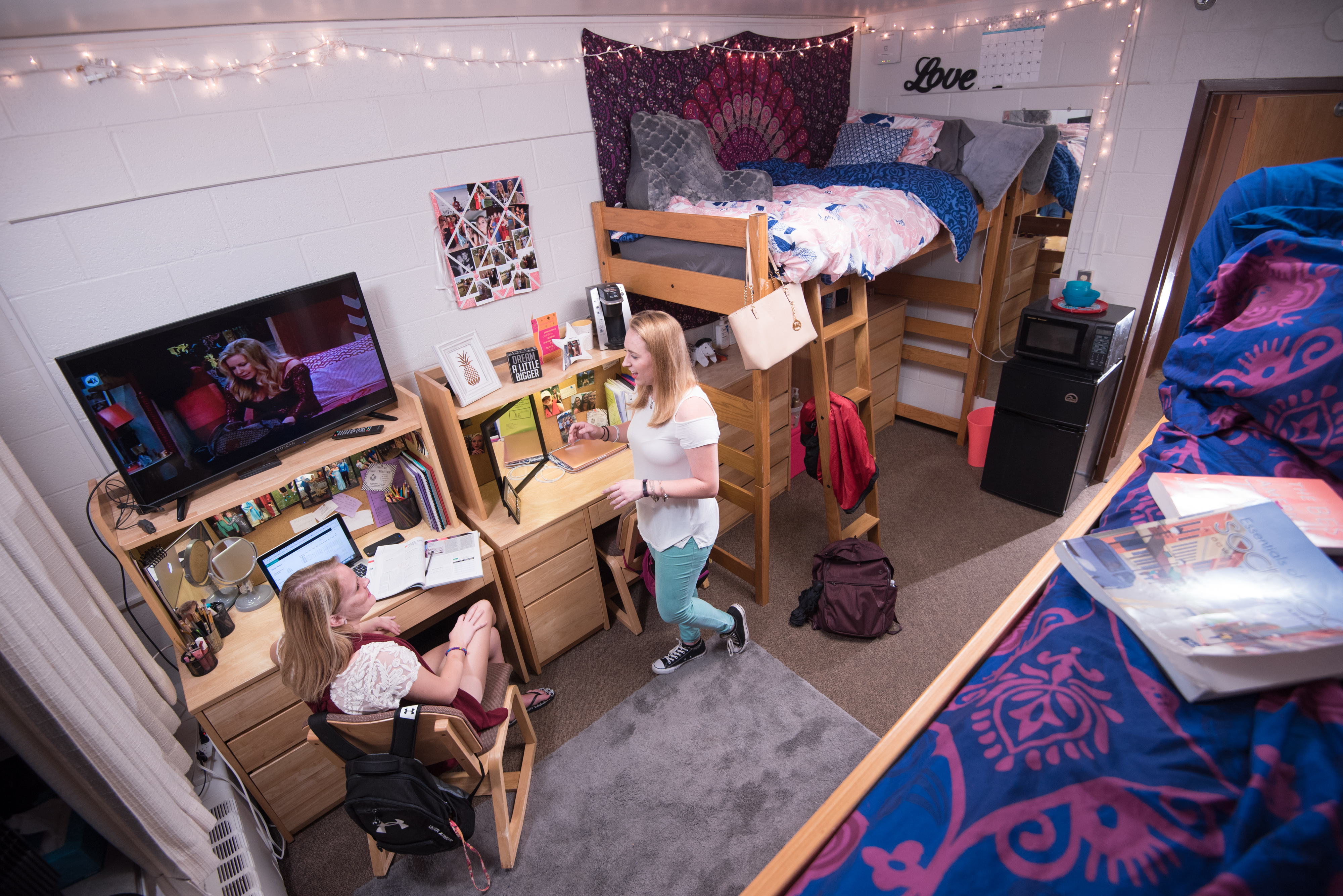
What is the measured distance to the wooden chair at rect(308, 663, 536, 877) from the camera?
158 centimetres

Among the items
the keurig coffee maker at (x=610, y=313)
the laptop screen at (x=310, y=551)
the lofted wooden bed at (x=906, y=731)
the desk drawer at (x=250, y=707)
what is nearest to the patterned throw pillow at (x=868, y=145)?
the keurig coffee maker at (x=610, y=313)

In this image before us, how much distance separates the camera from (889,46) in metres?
3.62

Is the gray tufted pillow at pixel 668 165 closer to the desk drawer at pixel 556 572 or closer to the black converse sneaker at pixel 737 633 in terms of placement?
the desk drawer at pixel 556 572

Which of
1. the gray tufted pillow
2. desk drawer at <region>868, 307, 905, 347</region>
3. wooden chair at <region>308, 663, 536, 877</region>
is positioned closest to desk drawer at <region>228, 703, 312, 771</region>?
wooden chair at <region>308, 663, 536, 877</region>

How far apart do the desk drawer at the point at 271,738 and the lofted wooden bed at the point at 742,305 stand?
178 cm

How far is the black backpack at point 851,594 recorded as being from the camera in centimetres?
260

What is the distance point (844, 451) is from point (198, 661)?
242 cm

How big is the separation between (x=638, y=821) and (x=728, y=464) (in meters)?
1.44

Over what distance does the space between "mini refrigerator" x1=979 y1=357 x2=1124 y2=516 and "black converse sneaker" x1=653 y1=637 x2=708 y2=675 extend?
1.99 meters

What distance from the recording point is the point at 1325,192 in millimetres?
1212

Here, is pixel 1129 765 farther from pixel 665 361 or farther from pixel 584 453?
pixel 584 453

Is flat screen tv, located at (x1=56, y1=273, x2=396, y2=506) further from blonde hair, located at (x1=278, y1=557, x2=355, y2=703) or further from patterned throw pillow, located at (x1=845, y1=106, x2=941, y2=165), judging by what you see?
patterned throw pillow, located at (x1=845, y1=106, x2=941, y2=165)

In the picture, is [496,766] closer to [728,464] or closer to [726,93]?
[728,464]

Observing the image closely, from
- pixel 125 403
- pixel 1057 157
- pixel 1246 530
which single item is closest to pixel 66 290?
pixel 125 403
